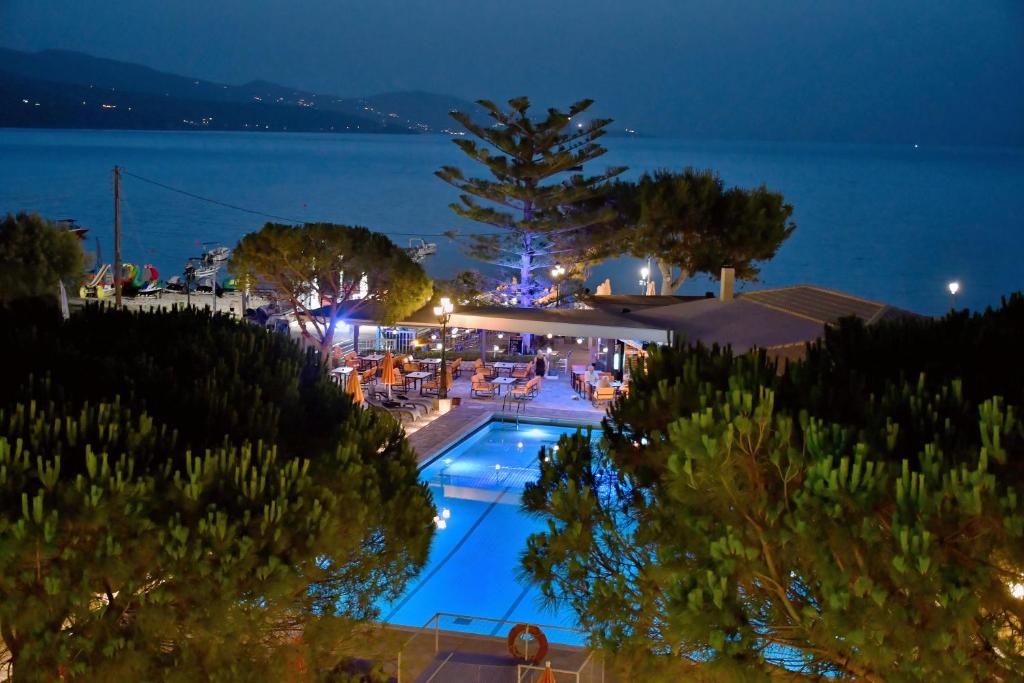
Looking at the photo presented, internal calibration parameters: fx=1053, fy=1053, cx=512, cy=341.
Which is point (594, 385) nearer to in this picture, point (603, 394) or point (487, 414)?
point (603, 394)

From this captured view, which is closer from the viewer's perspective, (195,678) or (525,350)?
(195,678)

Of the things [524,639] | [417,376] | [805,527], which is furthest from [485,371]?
[805,527]

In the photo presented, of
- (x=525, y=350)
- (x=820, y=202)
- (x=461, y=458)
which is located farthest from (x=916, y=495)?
(x=820, y=202)

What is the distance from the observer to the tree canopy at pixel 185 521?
12.3 ft

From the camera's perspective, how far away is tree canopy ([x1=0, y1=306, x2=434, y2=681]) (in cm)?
374

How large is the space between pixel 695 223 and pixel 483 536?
14.1 metres

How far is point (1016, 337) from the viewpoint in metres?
5.55

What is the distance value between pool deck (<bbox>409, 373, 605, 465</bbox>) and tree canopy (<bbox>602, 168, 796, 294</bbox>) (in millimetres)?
7567

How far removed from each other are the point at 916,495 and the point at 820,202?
8702 cm

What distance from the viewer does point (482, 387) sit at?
15016 mm

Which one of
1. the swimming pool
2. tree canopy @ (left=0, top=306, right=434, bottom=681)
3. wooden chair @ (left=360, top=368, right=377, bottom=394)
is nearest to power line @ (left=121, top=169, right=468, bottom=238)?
wooden chair @ (left=360, top=368, right=377, bottom=394)

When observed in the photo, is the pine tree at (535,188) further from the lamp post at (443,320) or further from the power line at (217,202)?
the power line at (217,202)

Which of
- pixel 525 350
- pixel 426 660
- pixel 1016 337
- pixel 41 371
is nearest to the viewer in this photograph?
pixel 41 371

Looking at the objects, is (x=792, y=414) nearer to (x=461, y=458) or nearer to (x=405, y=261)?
(x=461, y=458)
